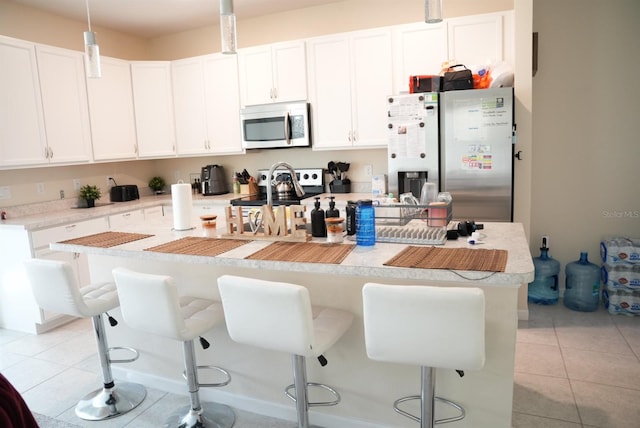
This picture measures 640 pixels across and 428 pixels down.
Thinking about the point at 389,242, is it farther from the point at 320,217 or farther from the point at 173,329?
the point at 173,329

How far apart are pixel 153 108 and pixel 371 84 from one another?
247cm

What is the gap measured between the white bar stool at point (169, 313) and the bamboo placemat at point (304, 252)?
39 centimetres

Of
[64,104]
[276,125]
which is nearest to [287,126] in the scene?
[276,125]

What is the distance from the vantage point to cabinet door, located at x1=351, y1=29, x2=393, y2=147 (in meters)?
4.08

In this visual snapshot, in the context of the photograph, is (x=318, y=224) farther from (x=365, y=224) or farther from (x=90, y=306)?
(x=90, y=306)

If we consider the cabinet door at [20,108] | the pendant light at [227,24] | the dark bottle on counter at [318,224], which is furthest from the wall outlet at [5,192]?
the dark bottle on counter at [318,224]

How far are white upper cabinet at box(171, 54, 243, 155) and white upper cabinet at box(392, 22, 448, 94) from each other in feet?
5.65

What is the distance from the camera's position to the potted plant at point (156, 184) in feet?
18.3

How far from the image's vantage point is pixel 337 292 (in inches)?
86.9

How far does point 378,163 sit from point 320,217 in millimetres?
2395

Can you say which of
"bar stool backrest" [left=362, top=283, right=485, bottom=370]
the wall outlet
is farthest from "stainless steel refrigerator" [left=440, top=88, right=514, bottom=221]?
the wall outlet

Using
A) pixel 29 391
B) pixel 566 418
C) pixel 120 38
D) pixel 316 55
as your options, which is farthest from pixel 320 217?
pixel 120 38

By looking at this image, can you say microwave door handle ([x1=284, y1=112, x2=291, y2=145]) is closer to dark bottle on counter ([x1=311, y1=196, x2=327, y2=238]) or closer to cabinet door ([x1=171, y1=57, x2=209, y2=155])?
cabinet door ([x1=171, y1=57, x2=209, y2=155])

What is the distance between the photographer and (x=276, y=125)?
14.9 ft
